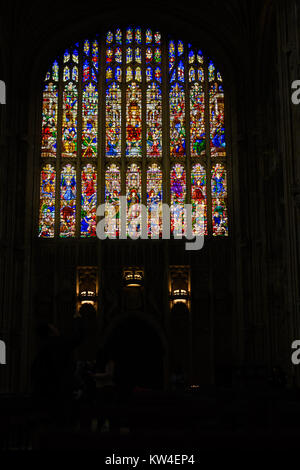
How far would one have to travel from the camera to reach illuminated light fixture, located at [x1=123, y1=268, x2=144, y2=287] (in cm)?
2167

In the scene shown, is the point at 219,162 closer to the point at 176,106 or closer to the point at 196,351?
the point at 176,106

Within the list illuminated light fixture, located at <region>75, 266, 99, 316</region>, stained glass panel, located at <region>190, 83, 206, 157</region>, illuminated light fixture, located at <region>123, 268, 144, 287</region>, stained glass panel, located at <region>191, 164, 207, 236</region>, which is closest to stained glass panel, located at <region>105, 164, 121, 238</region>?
illuminated light fixture, located at <region>123, 268, 144, 287</region>

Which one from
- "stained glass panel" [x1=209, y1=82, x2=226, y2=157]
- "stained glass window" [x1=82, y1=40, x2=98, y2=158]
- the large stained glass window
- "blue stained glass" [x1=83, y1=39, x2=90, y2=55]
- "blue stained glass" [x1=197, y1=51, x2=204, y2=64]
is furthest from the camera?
"blue stained glass" [x1=83, y1=39, x2=90, y2=55]

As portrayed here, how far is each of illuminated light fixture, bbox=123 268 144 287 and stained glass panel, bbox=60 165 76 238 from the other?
2.32 metres

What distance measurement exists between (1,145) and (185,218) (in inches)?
261

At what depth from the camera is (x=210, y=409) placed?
8.62 m

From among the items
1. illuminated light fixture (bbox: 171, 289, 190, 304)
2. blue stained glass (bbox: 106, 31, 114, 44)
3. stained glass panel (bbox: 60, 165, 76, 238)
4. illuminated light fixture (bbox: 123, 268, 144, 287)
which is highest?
blue stained glass (bbox: 106, 31, 114, 44)

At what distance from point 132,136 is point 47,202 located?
3.87 meters

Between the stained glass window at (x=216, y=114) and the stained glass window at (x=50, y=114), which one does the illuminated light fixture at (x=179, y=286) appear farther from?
the stained glass window at (x=50, y=114)

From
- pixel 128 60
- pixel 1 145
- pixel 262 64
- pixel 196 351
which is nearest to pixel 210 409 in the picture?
pixel 196 351

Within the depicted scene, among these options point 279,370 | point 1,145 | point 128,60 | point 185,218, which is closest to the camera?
point 279,370

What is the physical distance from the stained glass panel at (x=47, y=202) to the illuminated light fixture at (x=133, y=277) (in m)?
2.92

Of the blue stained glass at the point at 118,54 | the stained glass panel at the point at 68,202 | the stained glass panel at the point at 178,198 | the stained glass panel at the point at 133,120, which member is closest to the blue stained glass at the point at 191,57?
the stained glass panel at the point at 133,120

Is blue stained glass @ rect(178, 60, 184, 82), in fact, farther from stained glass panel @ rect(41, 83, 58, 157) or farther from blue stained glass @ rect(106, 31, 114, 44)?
stained glass panel @ rect(41, 83, 58, 157)
